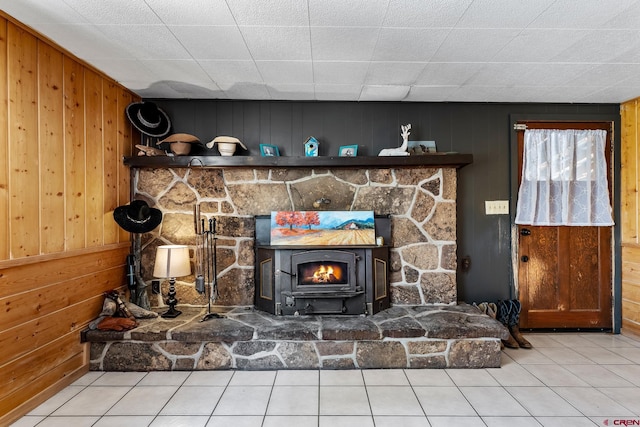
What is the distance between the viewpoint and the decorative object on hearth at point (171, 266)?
3092 mm

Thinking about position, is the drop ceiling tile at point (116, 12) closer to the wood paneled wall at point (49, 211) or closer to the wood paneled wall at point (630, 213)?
the wood paneled wall at point (49, 211)

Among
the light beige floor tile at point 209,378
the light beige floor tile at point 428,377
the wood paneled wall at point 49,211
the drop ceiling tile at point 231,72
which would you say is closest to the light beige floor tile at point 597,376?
the light beige floor tile at point 428,377

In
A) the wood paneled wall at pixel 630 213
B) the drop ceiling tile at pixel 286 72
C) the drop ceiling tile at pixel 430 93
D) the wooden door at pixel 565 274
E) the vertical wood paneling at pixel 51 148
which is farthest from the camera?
the wooden door at pixel 565 274

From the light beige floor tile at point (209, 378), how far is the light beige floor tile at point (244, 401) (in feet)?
0.45

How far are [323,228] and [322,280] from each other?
485 millimetres

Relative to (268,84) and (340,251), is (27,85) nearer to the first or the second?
(268,84)

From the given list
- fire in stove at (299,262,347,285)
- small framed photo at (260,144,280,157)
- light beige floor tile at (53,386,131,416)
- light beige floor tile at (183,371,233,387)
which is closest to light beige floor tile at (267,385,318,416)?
light beige floor tile at (183,371,233,387)

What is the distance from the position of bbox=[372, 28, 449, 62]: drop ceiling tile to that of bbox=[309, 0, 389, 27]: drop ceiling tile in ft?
0.56

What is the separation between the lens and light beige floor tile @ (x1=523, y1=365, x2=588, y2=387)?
2.56 metres

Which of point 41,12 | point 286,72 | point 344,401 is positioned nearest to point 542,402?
point 344,401

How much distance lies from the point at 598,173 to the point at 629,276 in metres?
1.09

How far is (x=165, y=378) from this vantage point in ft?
8.71

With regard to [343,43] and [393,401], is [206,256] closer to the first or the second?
[393,401]

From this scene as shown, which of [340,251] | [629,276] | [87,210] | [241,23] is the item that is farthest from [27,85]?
[629,276]
